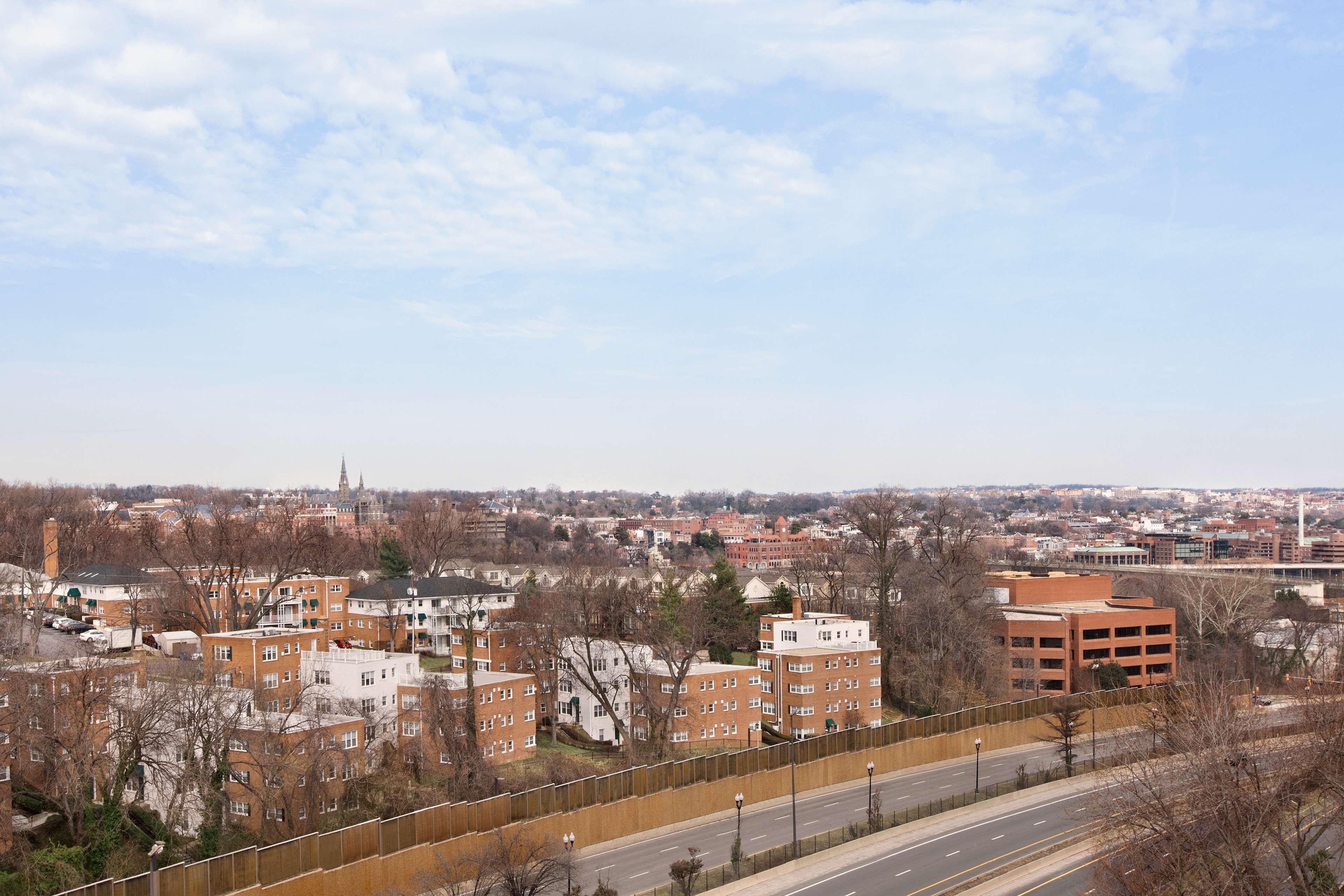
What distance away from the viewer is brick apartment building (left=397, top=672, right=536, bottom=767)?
5469 centimetres

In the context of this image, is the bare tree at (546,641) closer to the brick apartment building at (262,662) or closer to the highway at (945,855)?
the brick apartment building at (262,662)

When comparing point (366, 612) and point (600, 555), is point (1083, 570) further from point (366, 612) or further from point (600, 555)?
point (366, 612)

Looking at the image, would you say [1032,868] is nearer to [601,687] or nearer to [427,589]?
[601,687]

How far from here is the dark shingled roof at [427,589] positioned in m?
80.6

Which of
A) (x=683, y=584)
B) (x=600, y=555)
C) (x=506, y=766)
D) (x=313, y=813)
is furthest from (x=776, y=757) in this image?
(x=600, y=555)

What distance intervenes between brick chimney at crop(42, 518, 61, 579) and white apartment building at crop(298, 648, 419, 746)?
41.2 metres

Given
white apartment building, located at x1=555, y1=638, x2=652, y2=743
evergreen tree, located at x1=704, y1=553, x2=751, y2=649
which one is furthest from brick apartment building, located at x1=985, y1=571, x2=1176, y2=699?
white apartment building, located at x1=555, y1=638, x2=652, y2=743

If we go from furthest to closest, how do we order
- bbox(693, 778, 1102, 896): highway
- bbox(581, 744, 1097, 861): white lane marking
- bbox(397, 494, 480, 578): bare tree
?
bbox(397, 494, 480, 578): bare tree, bbox(581, 744, 1097, 861): white lane marking, bbox(693, 778, 1102, 896): highway

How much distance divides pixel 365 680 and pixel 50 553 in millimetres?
47481

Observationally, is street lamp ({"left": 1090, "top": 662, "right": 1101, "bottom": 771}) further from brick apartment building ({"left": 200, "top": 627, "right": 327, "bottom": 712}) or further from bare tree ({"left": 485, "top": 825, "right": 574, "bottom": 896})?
brick apartment building ({"left": 200, "top": 627, "right": 327, "bottom": 712})

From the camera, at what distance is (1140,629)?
292ft

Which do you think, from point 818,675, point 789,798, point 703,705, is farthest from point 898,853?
point 818,675

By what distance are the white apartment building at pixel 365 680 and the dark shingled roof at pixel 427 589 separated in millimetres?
18052

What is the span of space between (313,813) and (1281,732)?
38.9 metres
